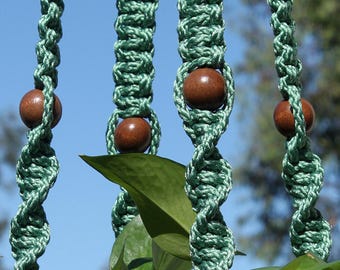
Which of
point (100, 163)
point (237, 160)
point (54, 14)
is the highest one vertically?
point (54, 14)

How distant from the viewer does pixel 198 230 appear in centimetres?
72

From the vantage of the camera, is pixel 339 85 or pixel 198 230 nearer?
pixel 198 230

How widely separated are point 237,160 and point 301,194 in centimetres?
477

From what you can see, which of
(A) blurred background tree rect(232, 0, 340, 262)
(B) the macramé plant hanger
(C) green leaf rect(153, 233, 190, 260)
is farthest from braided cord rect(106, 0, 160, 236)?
(A) blurred background tree rect(232, 0, 340, 262)

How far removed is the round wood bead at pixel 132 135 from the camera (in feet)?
2.71

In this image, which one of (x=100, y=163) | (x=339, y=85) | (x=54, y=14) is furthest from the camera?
(x=339, y=85)

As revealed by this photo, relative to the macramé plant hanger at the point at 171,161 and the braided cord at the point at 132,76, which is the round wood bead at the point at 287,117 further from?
the braided cord at the point at 132,76

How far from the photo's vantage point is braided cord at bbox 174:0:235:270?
0.72 metres

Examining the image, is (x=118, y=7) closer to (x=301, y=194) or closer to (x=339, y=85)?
(x=301, y=194)

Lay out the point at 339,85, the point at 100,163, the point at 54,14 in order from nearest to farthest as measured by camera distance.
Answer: the point at 100,163, the point at 54,14, the point at 339,85

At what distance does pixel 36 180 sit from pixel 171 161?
133mm

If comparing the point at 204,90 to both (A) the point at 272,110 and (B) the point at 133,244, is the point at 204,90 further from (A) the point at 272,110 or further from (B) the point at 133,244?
(A) the point at 272,110

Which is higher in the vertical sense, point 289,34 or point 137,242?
point 289,34

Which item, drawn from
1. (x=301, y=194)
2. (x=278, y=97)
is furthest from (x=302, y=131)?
(x=278, y=97)
